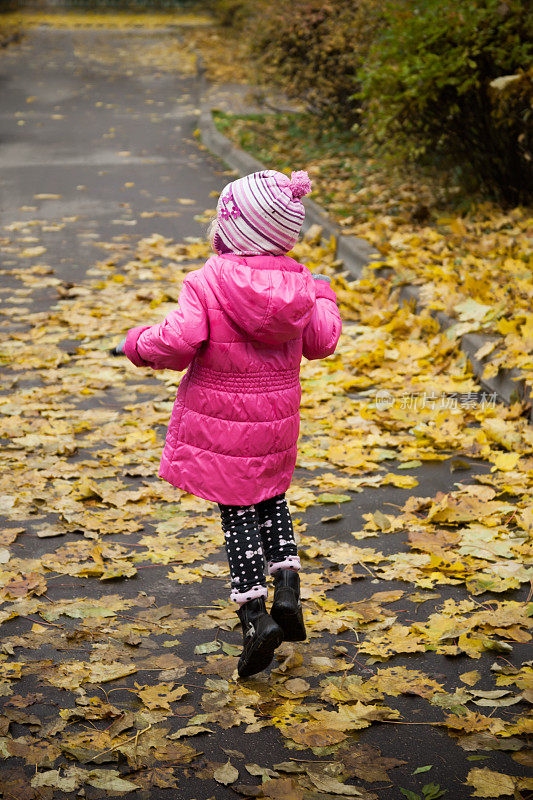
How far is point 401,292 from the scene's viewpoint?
643 cm

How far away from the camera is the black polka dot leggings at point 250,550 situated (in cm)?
288

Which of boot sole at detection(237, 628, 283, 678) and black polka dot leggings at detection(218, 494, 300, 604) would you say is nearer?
boot sole at detection(237, 628, 283, 678)

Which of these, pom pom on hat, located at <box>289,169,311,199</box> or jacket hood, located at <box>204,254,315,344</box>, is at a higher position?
pom pom on hat, located at <box>289,169,311,199</box>

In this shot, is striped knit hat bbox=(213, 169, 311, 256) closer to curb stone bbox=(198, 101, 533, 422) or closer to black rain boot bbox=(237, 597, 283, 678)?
black rain boot bbox=(237, 597, 283, 678)

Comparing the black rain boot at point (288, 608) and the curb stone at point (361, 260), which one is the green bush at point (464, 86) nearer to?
the curb stone at point (361, 260)

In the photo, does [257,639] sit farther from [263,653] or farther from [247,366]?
[247,366]

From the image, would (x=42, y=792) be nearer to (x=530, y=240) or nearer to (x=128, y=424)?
(x=128, y=424)

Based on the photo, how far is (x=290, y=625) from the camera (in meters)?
2.88

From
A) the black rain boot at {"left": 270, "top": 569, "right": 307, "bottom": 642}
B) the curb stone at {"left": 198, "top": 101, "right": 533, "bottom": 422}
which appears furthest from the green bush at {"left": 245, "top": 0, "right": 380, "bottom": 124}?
the black rain boot at {"left": 270, "top": 569, "right": 307, "bottom": 642}

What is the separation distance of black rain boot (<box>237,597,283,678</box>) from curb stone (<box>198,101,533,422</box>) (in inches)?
88.3

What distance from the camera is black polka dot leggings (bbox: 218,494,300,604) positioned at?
2885 millimetres

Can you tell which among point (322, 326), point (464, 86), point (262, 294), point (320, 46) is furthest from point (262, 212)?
point (320, 46)

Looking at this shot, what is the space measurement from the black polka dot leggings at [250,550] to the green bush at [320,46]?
759cm

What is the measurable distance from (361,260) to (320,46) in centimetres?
427
